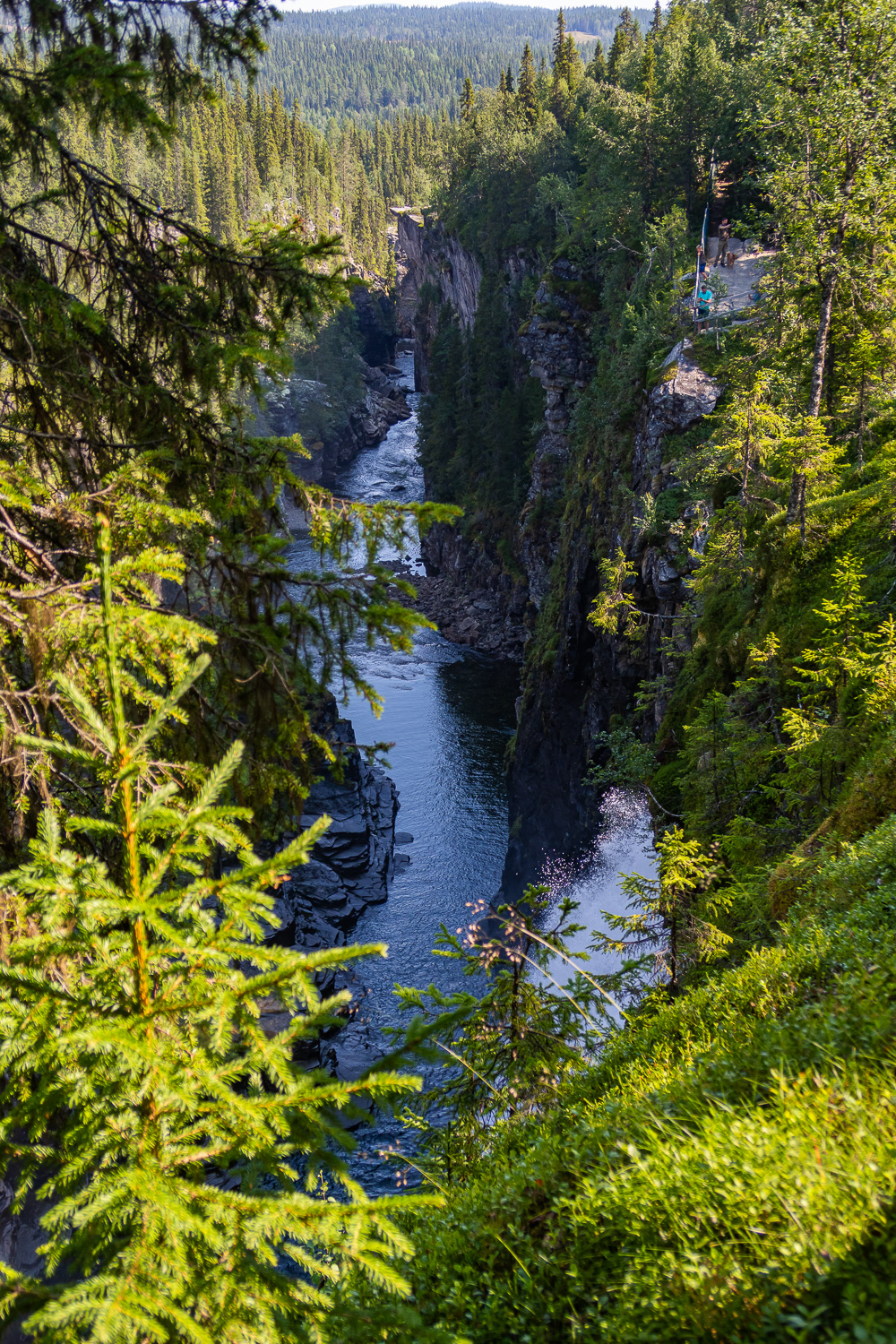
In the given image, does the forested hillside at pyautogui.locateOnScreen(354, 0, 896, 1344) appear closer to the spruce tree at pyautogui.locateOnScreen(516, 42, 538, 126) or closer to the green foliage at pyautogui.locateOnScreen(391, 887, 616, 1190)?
the green foliage at pyautogui.locateOnScreen(391, 887, 616, 1190)

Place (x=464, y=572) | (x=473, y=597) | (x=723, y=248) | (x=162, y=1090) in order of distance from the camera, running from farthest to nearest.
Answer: (x=464, y=572), (x=473, y=597), (x=723, y=248), (x=162, y=1090)

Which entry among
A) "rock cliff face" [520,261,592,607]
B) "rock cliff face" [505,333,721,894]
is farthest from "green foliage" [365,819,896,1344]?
"rock cliff face" [520,261,592,607]

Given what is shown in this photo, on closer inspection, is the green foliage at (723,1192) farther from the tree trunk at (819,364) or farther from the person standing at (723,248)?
the person standing at (723,248)

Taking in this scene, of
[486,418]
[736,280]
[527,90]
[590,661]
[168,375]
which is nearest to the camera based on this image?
[168,375]

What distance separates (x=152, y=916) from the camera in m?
2.30

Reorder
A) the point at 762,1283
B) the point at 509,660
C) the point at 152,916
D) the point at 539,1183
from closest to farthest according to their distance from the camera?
the point at 152,916, the point at 762,1283, the point at 539,1183, the point at 509,660

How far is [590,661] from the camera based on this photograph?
1300 inches

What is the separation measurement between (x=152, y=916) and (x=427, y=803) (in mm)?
34560

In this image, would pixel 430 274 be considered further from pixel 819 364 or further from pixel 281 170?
pixel 819 364

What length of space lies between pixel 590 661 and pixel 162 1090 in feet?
104

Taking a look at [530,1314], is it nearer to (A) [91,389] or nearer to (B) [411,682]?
(A) [91,389]

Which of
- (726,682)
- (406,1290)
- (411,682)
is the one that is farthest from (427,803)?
(406,1290)

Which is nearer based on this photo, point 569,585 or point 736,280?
point 736,280

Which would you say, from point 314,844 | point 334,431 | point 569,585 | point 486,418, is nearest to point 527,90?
point 486,418
